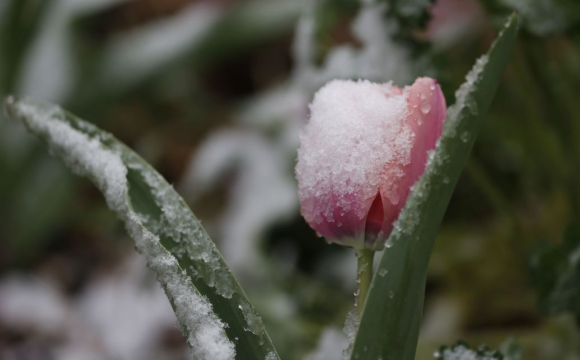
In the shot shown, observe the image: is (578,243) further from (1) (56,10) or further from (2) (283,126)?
(1) (56,10)

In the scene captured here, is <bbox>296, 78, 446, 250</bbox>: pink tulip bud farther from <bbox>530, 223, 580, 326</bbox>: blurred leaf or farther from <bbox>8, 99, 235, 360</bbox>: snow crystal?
<bbox>530, 223, 580, 326</bbox>: blurred leaf

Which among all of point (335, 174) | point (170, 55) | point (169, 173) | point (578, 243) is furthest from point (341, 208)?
point (169, 173)

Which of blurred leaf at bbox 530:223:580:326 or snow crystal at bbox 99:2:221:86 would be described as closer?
blurred leaf at bbox 530:223:580:326

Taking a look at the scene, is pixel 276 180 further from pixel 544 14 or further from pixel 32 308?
pixel 544 14

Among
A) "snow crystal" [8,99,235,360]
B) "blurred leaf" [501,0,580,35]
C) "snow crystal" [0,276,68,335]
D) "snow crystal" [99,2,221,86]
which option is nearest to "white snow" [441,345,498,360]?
"snow crystal" [8,99,235,360]

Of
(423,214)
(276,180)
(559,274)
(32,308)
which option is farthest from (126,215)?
(32,308)

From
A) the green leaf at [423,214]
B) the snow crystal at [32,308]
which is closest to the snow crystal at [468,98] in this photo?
the green leaf at [423,214]
